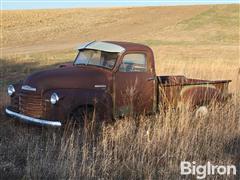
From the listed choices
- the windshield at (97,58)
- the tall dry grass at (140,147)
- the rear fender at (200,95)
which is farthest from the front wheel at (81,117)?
the rear fender at (200,95)

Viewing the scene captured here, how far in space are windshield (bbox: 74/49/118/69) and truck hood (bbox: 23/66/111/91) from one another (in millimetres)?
292

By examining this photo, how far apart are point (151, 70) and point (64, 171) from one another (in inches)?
171

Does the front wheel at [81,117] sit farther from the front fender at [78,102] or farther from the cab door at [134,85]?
the cab door at [134,85]

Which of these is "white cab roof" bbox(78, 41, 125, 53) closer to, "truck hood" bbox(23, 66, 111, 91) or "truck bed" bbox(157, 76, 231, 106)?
"truck hood" bbox(23, 66, 111, 91)

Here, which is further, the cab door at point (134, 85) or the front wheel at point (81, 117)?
the cab door at point (134, 85)

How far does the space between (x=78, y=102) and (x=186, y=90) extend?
2.62 m

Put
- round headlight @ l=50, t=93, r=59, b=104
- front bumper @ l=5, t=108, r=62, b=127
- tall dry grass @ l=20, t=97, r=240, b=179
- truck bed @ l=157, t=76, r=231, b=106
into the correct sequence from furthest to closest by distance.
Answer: truck bed @ l=157, t=76, r=231, b=106
round headlight @ l=50, t=93, r=59, b=104
front bumper @ l=5, t=108, r=62, b=127
tall dry grass @ l=20, t=97, r=240, b=179

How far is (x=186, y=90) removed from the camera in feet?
32.8

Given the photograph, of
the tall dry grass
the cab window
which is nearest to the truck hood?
the cab window

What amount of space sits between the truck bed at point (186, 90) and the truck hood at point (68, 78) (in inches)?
49.4

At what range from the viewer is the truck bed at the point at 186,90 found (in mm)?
9688

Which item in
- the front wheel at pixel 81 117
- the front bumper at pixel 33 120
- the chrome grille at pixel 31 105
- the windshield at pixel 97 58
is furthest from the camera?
the windshield at pixel 97 58

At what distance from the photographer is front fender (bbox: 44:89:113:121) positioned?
Result: 8.23m

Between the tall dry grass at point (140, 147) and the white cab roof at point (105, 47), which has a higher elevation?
the white cab roof at point (105, 47)
